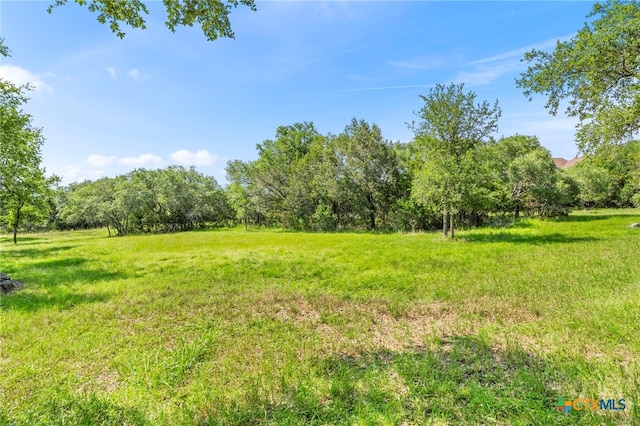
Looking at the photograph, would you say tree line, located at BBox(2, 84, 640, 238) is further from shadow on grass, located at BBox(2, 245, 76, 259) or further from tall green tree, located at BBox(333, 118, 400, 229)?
shadow on grass, located at BBox(2, 245, 76, 259)

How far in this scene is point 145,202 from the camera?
5134 centimetres

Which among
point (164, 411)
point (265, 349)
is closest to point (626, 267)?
point (265, 349)

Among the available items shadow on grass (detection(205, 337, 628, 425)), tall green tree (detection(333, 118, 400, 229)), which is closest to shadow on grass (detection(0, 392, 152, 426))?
shadow on grass (detection(205, 337, 628, 425))

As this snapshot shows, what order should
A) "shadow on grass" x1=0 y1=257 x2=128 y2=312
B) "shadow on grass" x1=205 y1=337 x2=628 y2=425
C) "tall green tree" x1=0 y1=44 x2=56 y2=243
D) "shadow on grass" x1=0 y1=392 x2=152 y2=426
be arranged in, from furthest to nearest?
1. "tall green tree" x1=0 y1=44 x2=56 y2=243
2. "shadow on grass" x1=0 y1=257 x2=128 y2=312
3. "shadow on grass" x1=0 y1=392 x2=152 y2=426
4. "shadow on grass" x1=205 y1=337 x2=628 y2=425

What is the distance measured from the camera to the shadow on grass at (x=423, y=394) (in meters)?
3.46

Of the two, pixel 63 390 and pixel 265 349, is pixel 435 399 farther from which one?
pixel 63 390

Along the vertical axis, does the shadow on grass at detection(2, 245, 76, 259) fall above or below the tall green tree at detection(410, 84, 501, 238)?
below

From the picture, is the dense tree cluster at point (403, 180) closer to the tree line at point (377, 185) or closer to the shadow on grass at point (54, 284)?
the tree line at point (377, 185)

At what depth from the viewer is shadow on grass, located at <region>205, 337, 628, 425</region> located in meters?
3.46

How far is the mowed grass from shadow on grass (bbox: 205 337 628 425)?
0.02m

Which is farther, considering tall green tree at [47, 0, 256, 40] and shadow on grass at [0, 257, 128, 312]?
shadow on grass at [0, 257, 128, 312]

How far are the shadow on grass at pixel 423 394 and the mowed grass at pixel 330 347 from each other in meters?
0.02

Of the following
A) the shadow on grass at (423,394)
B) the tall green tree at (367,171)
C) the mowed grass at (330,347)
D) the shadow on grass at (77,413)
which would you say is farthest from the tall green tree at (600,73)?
the tall green tree at (367,171)

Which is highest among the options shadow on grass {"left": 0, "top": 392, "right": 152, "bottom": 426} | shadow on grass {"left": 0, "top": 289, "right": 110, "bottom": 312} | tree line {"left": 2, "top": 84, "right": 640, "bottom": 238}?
tree line {"left": 2, "top": 84, "right": 640, "bottom": 238}
